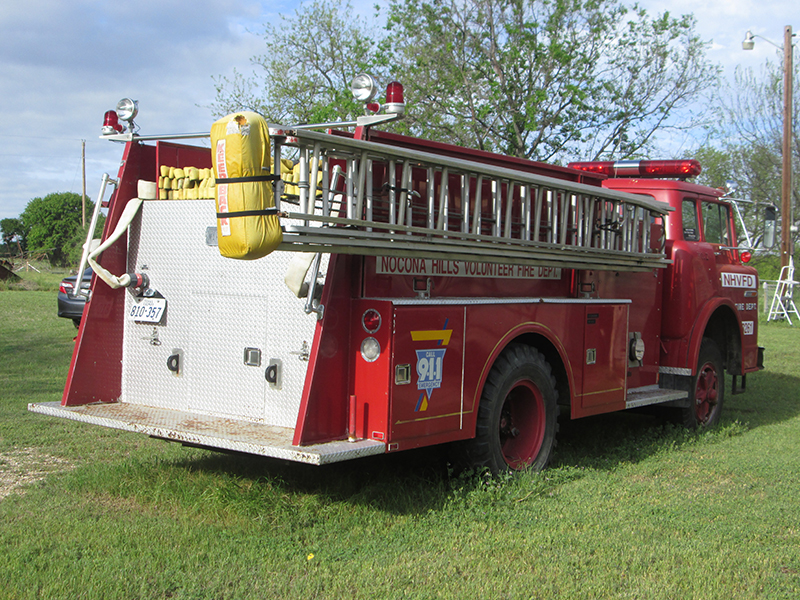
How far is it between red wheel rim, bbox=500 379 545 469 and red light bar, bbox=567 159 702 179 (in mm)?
3323

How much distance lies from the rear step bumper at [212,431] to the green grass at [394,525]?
41 cm

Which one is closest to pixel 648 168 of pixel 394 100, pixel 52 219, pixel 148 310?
pixel 394 100

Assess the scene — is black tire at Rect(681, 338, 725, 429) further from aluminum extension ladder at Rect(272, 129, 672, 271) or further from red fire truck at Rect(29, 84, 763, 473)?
aluminum extension ladder at Rect(272, 129, 672, 271)

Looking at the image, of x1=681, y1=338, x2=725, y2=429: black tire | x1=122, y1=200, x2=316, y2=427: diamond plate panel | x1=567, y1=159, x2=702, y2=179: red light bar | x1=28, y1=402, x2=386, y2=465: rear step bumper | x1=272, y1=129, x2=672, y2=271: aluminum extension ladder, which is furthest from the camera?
x1=567, y1=159, x2=702, y2=179: red light bar

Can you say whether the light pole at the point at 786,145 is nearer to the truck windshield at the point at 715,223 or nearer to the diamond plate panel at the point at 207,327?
the truck windshield at the point at 715,223

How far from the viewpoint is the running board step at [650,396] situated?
662 centimetres

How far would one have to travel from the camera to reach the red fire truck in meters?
4.29

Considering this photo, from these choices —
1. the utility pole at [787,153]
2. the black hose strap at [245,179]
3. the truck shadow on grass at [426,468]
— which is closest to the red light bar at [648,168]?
the truck shadow on grass at [426,468]

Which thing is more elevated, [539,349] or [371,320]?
[371,320]

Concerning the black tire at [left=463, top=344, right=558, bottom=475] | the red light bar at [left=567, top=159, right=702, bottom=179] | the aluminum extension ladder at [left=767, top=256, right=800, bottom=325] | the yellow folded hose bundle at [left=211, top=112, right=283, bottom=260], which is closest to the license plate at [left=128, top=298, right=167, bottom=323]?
the yellow folded hose bundle at [left=211, top=112, right=283, bottom=260]

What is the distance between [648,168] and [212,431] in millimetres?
5705

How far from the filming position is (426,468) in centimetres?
556

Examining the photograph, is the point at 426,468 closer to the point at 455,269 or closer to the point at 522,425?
the point at 522,425

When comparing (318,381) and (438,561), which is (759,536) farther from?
(318,381)
